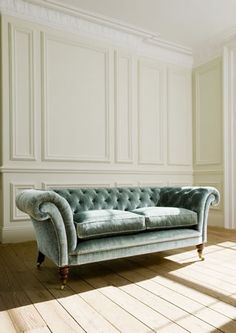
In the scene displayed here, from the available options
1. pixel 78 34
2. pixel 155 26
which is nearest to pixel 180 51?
pixel 155 26

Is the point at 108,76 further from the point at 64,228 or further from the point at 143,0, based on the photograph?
the point at 64,228

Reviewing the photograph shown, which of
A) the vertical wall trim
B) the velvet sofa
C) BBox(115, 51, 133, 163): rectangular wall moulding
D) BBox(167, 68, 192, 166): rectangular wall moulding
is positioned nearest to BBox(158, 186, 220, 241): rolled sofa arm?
the velvet sofa

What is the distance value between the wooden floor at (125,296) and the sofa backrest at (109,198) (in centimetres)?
46

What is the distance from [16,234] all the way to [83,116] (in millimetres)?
1477

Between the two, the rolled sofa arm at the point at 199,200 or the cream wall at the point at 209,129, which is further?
the cream wall at the point at 209,129

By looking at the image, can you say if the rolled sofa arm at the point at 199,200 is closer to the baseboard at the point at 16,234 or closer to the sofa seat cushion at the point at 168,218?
the sofa seat cushion at the point at 168,218

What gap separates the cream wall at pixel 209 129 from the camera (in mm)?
3949

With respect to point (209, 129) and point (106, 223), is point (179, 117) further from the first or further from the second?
point (106, 223)

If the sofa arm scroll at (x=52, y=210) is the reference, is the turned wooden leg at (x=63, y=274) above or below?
below

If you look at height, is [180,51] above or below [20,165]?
above

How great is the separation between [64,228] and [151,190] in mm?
1251

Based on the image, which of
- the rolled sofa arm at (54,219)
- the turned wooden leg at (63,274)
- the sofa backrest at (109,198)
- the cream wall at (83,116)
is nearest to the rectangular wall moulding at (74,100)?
the cream wall at (83,116)

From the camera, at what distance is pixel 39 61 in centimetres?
319

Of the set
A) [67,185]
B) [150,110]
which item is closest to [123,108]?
[150,110]
